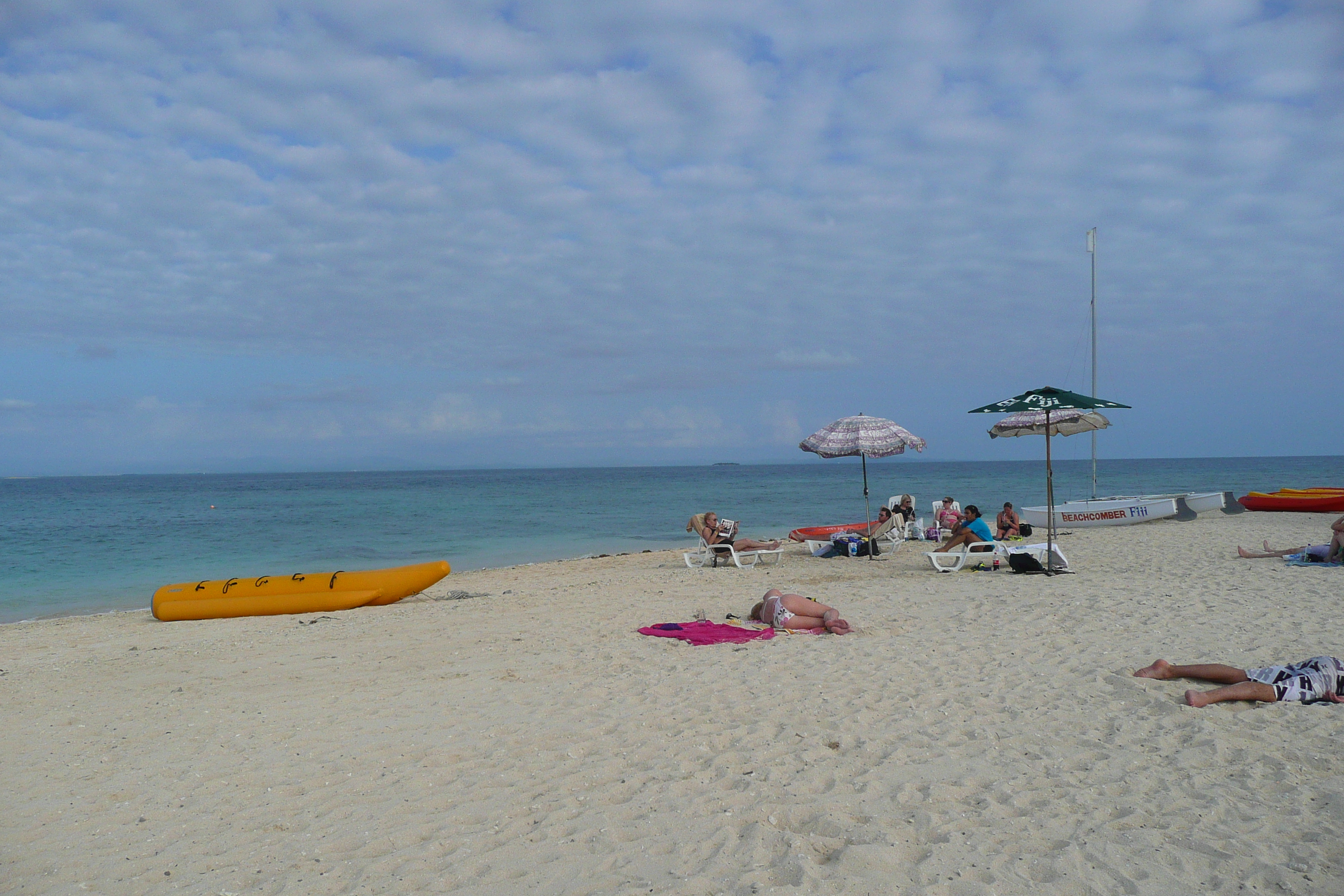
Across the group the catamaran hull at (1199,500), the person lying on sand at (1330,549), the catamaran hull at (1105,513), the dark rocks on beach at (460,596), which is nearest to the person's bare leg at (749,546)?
the dark rocks on beach at (460,596)

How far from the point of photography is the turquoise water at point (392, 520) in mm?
18359

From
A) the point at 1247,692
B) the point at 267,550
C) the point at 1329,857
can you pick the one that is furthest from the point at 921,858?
the point at 267,550

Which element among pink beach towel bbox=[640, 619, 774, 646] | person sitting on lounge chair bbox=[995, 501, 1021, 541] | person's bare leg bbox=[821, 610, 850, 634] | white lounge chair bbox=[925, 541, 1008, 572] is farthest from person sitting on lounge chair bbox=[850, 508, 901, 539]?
pink beach towel bbox=[640, 619, 774, 646]

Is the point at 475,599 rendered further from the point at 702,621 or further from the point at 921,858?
the point at 921,858

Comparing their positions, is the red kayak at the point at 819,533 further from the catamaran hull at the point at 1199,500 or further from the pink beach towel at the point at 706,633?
the pink beach towel at the point at 706,633

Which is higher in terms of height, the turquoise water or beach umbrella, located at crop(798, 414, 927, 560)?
beach umbrella, located at crop(798, 414, 927, 560)

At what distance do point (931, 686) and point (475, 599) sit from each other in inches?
291

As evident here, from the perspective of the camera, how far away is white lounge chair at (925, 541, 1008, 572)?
36.3ft

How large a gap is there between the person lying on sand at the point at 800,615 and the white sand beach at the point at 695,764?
210 mm

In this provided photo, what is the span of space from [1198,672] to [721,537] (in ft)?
28.1

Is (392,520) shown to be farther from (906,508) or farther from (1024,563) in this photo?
(1024,563)

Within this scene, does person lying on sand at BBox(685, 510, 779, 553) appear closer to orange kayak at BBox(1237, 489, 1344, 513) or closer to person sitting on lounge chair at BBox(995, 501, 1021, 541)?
person sitting on lounge chair at BBox(995, 501, 1021, 541)

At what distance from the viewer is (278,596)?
11.0m

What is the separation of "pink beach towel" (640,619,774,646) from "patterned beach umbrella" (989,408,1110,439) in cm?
813
